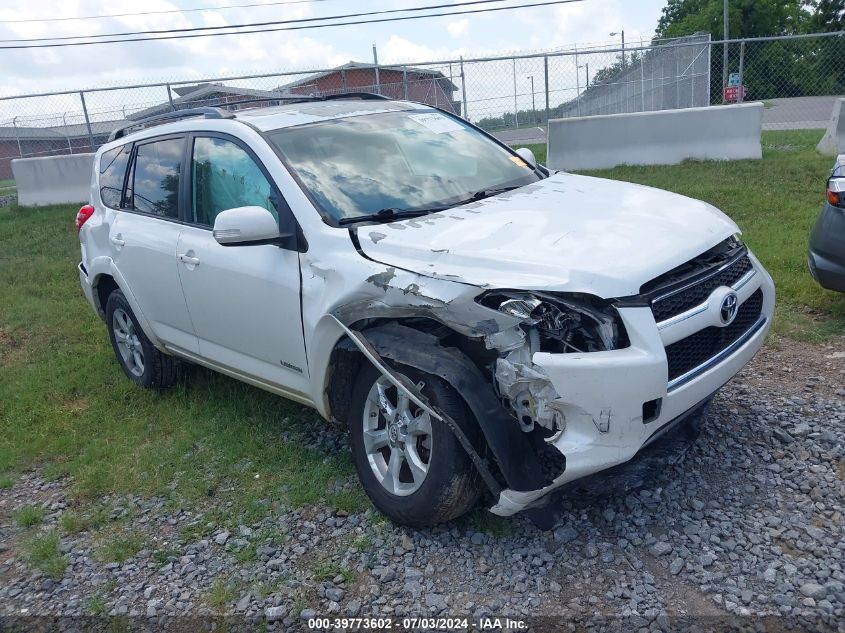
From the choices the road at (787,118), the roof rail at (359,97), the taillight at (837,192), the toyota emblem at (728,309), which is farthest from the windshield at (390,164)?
the road at (787,118)

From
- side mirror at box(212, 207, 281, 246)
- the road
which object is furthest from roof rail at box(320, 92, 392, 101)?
the road

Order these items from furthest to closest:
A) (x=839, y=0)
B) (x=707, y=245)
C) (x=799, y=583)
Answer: (x=839, y=0)
(x=707, y=245)
(x=799, y=583)

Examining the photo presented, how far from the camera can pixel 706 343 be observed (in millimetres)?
3086

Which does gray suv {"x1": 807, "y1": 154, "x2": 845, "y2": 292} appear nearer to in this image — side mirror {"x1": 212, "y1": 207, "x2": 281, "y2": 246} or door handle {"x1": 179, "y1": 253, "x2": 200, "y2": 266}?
side mirror {"x1": 212, "y1": 207, "x2": 281, "y2": 246}

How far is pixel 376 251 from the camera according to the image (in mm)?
3295

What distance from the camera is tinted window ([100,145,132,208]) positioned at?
526cm

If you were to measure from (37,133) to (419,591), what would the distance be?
18.5 meters

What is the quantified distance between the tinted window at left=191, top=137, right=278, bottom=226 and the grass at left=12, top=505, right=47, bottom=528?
6.13 ft

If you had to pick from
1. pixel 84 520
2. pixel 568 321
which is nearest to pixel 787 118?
pixel 568 321

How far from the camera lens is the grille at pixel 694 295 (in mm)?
2891

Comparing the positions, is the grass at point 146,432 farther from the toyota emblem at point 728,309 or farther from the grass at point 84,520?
the toyota emblem at point 728,309

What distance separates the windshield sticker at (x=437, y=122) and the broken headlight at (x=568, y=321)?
6.57 ft

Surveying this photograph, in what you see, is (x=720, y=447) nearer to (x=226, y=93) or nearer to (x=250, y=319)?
(x=250, y=319)

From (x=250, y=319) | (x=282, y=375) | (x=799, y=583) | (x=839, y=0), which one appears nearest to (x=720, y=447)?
(x=799, y=583)
